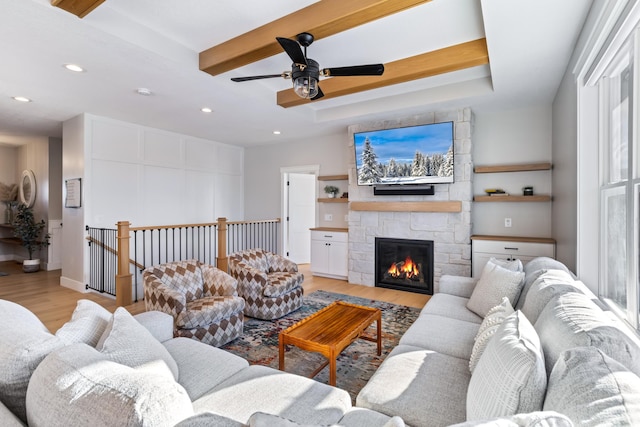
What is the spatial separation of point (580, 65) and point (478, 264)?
2.53m

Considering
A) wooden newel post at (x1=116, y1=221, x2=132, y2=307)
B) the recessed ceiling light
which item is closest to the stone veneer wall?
wooden newel post at (x1=116, y1=221, x2=132, y2=307)

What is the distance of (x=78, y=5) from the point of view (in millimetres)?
2066

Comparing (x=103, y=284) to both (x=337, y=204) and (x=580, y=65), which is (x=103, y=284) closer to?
(x=337, y=204)

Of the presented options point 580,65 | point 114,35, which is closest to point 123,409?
point 114,35

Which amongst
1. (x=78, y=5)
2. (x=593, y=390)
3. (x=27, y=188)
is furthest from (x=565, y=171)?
(x=27, y=188)

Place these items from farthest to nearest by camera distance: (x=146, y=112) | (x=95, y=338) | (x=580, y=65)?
(x=146, y=112) → (x=580, y=65) → (x=95, y=338)

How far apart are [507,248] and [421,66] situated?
246 centimetres

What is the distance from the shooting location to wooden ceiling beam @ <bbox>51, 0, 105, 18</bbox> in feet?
6.66

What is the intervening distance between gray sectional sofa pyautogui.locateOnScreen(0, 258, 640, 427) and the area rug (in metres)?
0.58

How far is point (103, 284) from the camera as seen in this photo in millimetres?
4547

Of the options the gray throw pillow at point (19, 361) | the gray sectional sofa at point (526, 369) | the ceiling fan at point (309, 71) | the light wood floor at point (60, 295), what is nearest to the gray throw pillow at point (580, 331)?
the gray sectional sofa at point (526, 369)

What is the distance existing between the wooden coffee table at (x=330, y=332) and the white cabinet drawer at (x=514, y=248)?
220cm

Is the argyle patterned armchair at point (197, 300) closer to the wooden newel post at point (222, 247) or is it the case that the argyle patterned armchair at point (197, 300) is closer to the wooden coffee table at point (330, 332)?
the wooden coffee table at point (330, 332)

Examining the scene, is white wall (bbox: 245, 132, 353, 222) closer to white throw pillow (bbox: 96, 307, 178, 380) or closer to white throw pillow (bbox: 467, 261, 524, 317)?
white throw pillow (bbox: 467, 261, 524, 317)
